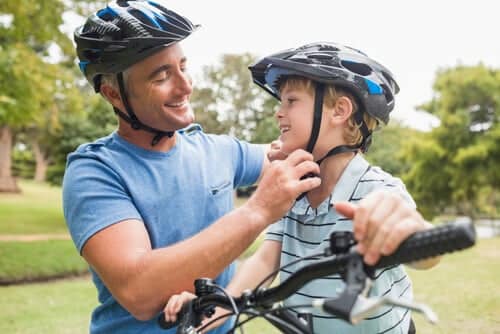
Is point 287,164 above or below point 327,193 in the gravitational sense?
above

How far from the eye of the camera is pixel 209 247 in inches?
68.9

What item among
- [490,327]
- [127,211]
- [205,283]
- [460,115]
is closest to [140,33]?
[127,211]

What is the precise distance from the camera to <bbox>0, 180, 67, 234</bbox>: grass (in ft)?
65.0

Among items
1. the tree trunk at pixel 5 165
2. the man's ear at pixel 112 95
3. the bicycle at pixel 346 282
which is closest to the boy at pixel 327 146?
the bicycle at pixel 346 282

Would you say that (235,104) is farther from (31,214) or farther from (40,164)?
(40,164)

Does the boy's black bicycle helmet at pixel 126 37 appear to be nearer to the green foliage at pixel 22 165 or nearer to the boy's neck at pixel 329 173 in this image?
the boy's neck at pixel 329 173

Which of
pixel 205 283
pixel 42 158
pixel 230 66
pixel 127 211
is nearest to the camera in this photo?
pixel 205 283

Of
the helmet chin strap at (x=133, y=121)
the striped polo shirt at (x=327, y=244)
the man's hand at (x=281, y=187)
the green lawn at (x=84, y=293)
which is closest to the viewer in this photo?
the man's hand at (x=281, y=187)

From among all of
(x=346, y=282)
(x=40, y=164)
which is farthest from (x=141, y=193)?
(x=40, y=164)

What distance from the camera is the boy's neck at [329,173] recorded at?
87.4 inches

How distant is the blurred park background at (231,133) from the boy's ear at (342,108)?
2.90ft

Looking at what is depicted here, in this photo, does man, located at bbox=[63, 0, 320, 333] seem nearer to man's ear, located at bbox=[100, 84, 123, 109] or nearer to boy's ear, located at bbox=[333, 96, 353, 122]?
man's ear, located at bbox=[100, 84, 123, 109]

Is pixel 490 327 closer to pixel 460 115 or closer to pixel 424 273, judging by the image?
pixel 424 273

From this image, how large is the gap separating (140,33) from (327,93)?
2.84 feet
